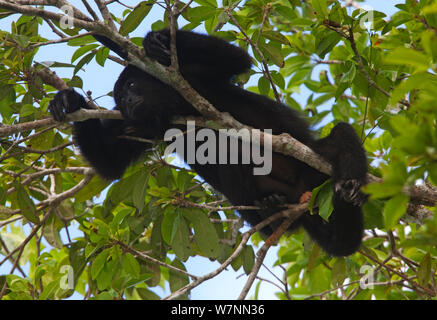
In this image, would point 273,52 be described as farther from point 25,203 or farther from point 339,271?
point 25,203

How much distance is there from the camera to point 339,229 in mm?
3830

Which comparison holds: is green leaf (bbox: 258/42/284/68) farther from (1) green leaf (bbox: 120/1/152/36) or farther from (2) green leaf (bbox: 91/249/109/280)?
(2) green leaf (bbox: 91/249/109/280)

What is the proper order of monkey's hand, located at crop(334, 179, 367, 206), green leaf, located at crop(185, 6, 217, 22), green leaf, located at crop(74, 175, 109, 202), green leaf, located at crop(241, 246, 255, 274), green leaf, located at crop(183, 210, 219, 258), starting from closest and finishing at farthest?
monkey's hand, located at crop(334, 179, 367, 206), green leaf, located at crop(185, 6, 217, 22), green leaf, located at crop(183, 210, 219, 258), green leaf, located at crop(241, 246, 255, 274), green leaf, located at crop(74, 175, 109, 202)

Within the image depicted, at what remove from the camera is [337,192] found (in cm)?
332

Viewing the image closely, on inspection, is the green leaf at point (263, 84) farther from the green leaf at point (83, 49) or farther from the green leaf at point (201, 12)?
the green leaf at point (83, 49)

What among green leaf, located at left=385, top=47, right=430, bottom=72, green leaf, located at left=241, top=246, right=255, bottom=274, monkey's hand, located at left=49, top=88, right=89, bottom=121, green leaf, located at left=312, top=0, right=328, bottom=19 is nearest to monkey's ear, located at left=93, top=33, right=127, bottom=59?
monkey's hand, located at left=49, top=88, right=89, bottom=121

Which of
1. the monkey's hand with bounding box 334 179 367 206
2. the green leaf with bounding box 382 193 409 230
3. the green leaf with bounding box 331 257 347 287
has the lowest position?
the green leaf with bounding box 331 257 347 287

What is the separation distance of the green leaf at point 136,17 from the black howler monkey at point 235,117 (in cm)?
25

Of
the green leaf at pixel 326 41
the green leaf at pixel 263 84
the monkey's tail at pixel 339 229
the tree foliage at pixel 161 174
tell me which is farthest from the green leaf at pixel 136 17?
the monkey's tail at pixel 339 229

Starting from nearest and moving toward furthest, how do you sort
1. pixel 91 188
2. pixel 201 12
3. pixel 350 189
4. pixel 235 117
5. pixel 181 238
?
pixel 350 189 → pixel 201 12 → pixel 181 238 → pixel 235 117 → pixel 91 188

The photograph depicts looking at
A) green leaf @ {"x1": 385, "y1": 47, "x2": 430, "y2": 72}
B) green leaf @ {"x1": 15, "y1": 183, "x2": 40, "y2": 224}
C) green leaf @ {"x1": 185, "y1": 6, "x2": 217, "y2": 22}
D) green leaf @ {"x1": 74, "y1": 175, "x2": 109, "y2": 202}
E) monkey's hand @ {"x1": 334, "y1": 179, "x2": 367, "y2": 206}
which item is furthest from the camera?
green leaf @ {"x1": 74, "y1": 175, "x2": 109, "y2": 202}

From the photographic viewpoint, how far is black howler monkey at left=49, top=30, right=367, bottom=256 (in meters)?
3.95

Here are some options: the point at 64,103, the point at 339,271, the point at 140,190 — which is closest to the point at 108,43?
the point at 64,103

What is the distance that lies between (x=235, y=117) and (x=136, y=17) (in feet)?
3.84
